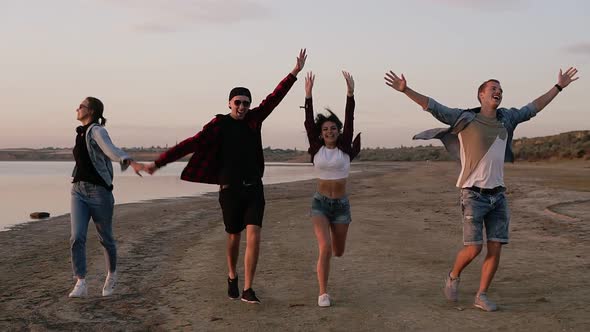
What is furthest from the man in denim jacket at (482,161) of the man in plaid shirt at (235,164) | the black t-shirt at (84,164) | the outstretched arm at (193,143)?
the black t-shirt at (84,164)

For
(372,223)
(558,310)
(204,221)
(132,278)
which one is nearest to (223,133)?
(132,278)

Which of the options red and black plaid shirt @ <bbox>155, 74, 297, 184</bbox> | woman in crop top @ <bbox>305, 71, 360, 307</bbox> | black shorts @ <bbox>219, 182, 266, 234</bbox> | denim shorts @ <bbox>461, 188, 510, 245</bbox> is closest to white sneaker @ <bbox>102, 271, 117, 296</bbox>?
red and black plaid shirt @ <bbox>155, 74, 297, 184</bbox>

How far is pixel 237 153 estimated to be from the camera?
243 inches

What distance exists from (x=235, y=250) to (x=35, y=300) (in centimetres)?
224

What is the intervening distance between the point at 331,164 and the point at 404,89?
1028 millimetres

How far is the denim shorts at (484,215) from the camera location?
18.8 feet

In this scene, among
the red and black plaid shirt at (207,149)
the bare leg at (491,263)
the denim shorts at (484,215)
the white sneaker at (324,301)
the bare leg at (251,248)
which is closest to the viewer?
the denim shorts at (484,215)

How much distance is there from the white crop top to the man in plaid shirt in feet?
2.08

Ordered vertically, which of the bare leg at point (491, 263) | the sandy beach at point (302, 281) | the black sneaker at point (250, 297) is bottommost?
the sandy beach at point (302, 281)

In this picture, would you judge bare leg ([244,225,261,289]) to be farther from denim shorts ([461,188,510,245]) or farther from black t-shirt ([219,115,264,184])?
denim shorts ([461,188,510,245])

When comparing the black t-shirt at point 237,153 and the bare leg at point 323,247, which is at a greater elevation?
the black t-shirt at point 237,153

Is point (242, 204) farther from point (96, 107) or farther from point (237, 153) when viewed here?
point (96, 107)

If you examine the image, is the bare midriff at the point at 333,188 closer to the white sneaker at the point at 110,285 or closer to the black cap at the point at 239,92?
the black cap at the point at 239,92

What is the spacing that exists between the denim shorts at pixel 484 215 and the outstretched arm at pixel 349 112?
4.19ft
